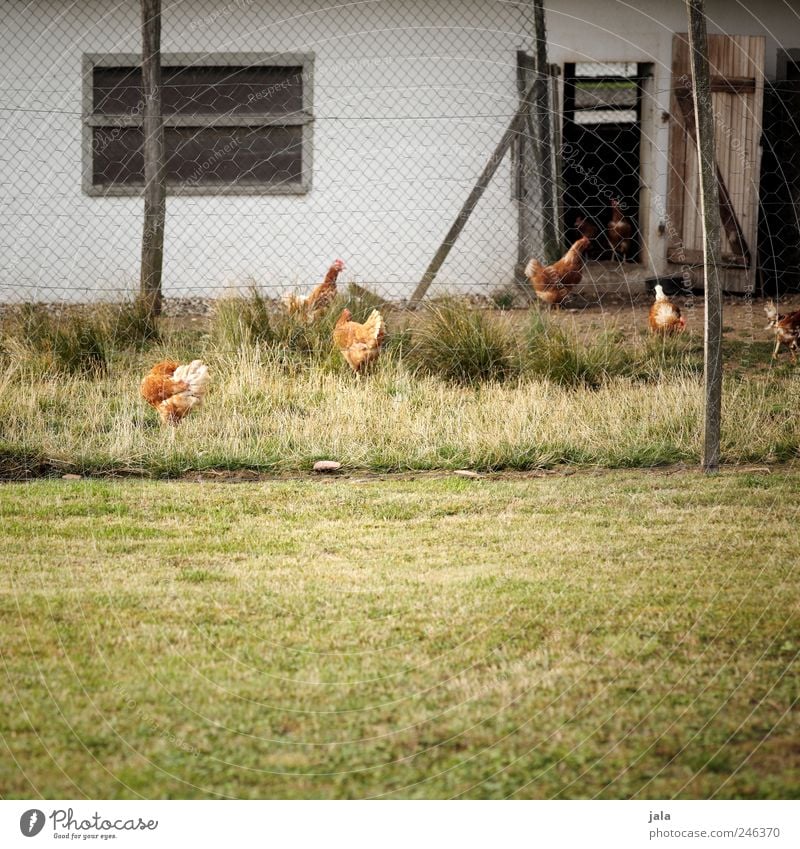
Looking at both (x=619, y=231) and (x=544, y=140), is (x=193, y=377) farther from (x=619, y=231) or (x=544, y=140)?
(x=619, y=231)

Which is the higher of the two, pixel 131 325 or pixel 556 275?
pixel 556 275

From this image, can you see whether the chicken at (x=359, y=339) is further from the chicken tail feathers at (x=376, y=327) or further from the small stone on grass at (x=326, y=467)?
the small stone on grass at (x=326, y=467)

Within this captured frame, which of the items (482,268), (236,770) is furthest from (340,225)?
(236,770)

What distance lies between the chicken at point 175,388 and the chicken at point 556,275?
407 cm

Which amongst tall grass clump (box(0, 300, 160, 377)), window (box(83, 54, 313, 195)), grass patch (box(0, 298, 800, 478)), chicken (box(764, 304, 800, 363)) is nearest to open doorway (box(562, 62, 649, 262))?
window (box(83, 54, 313, 195))

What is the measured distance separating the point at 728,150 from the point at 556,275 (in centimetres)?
248

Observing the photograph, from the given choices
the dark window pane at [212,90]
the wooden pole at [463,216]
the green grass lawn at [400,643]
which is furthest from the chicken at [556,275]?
the green grass lawn at [400,643]

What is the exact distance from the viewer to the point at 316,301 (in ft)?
26.1

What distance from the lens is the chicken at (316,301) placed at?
7.71 metres

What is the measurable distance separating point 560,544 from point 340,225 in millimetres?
6962

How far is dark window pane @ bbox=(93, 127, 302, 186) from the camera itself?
10.9 m

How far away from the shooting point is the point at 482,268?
10766 mm
